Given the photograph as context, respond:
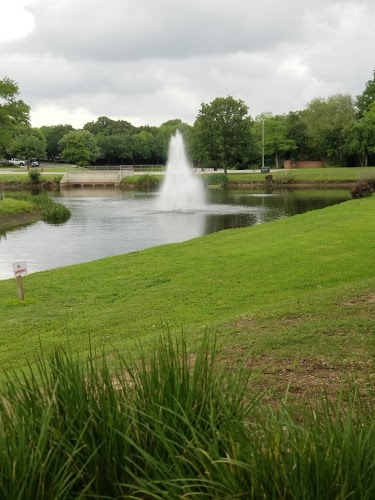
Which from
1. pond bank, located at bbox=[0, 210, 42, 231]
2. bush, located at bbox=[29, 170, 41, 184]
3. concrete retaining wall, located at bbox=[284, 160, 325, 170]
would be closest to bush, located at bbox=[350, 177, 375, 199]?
pond bank, located at bbox=[0, 210, 42, 231]

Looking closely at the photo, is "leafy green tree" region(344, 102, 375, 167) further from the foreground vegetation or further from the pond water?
the foreground vegetation

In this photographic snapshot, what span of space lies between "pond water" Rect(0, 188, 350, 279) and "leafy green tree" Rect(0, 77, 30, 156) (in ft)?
24.7

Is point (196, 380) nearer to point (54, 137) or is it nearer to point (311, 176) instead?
point (311, 176)

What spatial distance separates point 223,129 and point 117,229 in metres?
53.2

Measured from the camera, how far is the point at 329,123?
82500 mm

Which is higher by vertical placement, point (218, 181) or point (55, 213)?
point (218, 181)

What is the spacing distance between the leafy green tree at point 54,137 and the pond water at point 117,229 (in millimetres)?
89209

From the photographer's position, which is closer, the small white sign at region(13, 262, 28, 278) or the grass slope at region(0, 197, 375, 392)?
the grass slope at region(0, 197, 375, 392)

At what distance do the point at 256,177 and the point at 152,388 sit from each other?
230 feet

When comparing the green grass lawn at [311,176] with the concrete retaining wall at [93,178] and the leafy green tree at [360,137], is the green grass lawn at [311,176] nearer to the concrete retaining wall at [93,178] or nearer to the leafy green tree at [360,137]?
the leafy green tree at [360,137]

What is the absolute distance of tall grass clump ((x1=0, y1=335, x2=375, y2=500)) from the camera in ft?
8.11

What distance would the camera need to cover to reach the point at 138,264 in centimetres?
1639

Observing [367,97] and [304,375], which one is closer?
[304,375]

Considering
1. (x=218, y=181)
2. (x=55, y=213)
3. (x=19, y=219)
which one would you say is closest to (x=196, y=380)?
(x=19, y=219)
